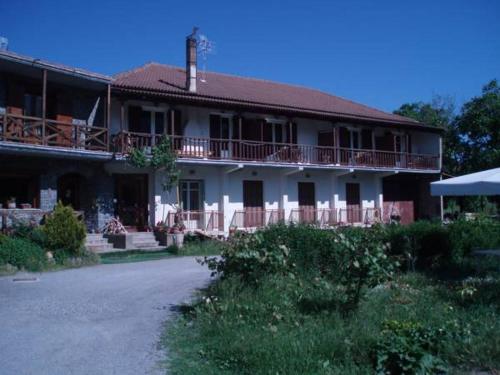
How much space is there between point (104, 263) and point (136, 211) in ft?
18.4

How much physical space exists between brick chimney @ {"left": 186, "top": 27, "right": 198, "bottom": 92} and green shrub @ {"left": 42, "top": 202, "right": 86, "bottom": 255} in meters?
8.80

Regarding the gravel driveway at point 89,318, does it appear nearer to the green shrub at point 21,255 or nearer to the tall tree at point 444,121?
the green shrub at point 21,255

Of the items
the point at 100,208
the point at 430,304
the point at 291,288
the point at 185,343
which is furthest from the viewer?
the point at 100,208

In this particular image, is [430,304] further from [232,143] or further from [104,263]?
[232,143]

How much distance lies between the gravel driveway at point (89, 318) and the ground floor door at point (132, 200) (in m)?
7.00

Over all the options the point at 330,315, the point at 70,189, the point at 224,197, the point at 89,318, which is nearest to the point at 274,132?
the point at 224,197

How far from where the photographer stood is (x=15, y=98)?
56.8ft

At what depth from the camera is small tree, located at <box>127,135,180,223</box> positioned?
17984 mm

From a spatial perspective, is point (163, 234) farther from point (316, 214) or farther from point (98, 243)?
point (316, 214)

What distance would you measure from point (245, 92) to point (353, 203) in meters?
8.22

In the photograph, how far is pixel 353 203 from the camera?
88.1ft

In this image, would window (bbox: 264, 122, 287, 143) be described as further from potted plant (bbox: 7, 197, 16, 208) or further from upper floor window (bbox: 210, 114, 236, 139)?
potted plant (bbox: 7, 197, 16, 208)

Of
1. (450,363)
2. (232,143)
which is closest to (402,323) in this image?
(450,363)

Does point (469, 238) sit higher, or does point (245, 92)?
point (245, 92)
